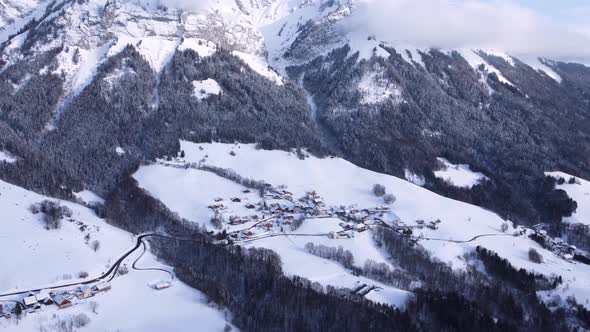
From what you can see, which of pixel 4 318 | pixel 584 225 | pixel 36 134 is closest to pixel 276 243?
pixel 4 318

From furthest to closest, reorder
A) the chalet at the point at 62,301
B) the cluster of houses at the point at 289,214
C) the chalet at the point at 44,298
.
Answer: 1. the cluster of houses at the point at 289,214
2. the chalet at the point at 44,298
3. the chalet at the point at 62,301

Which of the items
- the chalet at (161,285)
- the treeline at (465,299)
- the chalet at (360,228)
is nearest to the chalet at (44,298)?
the chalet at (161,285)

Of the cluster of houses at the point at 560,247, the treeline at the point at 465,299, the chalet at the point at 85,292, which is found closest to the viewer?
the chalet at the point at 85,292

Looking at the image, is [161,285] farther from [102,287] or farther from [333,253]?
[333,253]

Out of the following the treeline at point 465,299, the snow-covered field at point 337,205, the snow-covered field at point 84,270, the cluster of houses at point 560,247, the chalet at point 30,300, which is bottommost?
the cluster of houses at point 560,247

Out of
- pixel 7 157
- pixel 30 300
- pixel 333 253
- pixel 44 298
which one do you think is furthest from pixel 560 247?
pixel 7 157

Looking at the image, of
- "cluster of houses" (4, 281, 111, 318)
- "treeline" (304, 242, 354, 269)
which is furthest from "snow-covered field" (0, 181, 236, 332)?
"treeline" (304, 242, 354, 269)

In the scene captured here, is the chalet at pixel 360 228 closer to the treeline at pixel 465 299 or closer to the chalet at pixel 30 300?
the treeline at pixel 465 299

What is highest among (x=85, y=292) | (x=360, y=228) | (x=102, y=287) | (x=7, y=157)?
(x=85, y=292)
